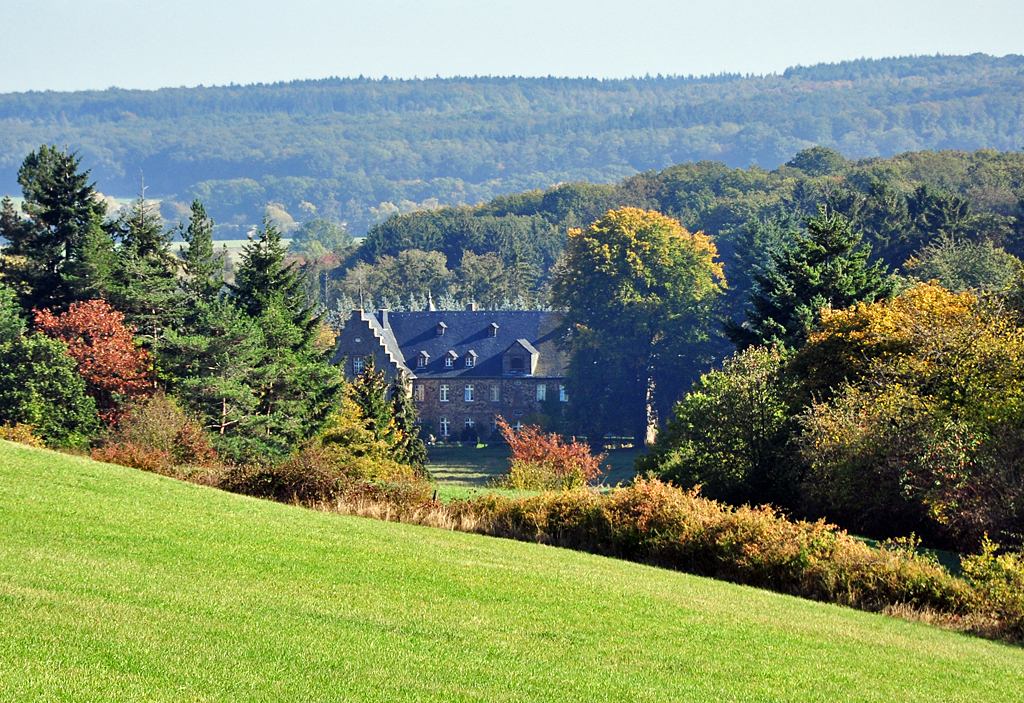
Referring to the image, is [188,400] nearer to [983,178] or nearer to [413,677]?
[413,677]

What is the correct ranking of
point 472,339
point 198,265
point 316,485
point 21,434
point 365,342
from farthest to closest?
point 472,339 → point 365,342 → point 198,265 → point 21,434 → point 316,485

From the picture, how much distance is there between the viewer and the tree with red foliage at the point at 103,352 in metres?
49.3

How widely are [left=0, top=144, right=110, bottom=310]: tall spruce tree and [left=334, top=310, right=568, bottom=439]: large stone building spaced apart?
1417 inches

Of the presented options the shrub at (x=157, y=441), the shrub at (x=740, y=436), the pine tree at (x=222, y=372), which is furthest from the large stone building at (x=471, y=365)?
the shrub at (x=740, y=436)

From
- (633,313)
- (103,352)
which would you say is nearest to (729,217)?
(633,313)

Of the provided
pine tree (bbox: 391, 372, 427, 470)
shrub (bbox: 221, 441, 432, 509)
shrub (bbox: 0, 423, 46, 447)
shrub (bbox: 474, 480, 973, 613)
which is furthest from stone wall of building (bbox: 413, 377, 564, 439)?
shrub (bbox: 474, 480, 973, 613)

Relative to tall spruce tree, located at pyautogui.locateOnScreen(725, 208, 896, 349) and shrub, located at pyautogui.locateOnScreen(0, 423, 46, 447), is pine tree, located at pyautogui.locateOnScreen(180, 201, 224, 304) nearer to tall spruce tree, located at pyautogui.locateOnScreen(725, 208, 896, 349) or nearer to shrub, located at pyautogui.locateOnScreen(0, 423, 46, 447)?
shrub, located at pyautogui.locateOnScreen(0, 423, 46, 447)

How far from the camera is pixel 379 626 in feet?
46.5

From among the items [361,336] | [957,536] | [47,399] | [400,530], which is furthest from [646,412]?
[400,530]

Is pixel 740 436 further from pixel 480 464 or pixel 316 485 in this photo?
pixel 480 464

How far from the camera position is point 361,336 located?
301 ft

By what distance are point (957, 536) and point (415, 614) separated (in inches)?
769

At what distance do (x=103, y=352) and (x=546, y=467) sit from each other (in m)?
18.7

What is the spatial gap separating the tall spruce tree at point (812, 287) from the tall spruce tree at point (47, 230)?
3018 centimetres
